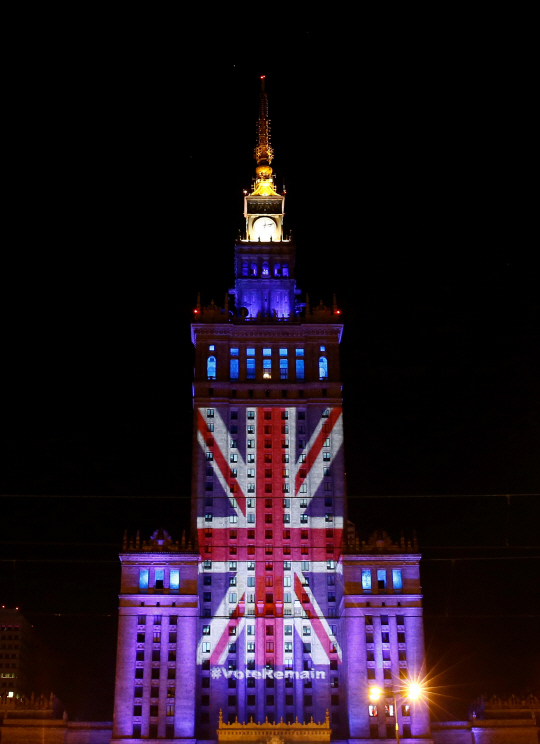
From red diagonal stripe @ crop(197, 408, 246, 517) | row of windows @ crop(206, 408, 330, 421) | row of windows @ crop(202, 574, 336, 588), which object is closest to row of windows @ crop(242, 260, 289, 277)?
row of windows @ crop(206, 408, 330, 421)

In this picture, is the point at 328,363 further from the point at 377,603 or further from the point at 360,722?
the point at 360,722

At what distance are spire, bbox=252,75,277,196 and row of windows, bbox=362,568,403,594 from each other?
180 ft

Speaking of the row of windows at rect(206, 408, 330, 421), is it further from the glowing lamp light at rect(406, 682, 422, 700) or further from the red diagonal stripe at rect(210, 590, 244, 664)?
the glowing lamp light at rect(406, 682, 422, 700)

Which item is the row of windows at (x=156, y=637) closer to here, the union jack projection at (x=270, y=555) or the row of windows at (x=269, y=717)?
the union jack projection at (x=270, y=555)

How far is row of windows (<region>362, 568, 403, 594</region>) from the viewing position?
9700 cm

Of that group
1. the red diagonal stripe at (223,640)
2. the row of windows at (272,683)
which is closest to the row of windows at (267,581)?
the red diagonal stripe at (223,640)

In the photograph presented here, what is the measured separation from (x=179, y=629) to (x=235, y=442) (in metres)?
22.6

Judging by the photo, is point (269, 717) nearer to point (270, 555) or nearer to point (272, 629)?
point (272, 629)

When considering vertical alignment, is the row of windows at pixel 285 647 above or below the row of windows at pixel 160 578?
below

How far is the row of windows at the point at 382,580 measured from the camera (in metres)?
97.0

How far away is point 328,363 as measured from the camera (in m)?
112

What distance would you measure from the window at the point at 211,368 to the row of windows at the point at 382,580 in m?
29.5

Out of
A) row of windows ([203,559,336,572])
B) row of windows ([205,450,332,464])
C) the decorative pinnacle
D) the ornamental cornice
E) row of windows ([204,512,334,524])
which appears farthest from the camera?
the decorative pinnacle

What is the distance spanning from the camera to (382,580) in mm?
97500
